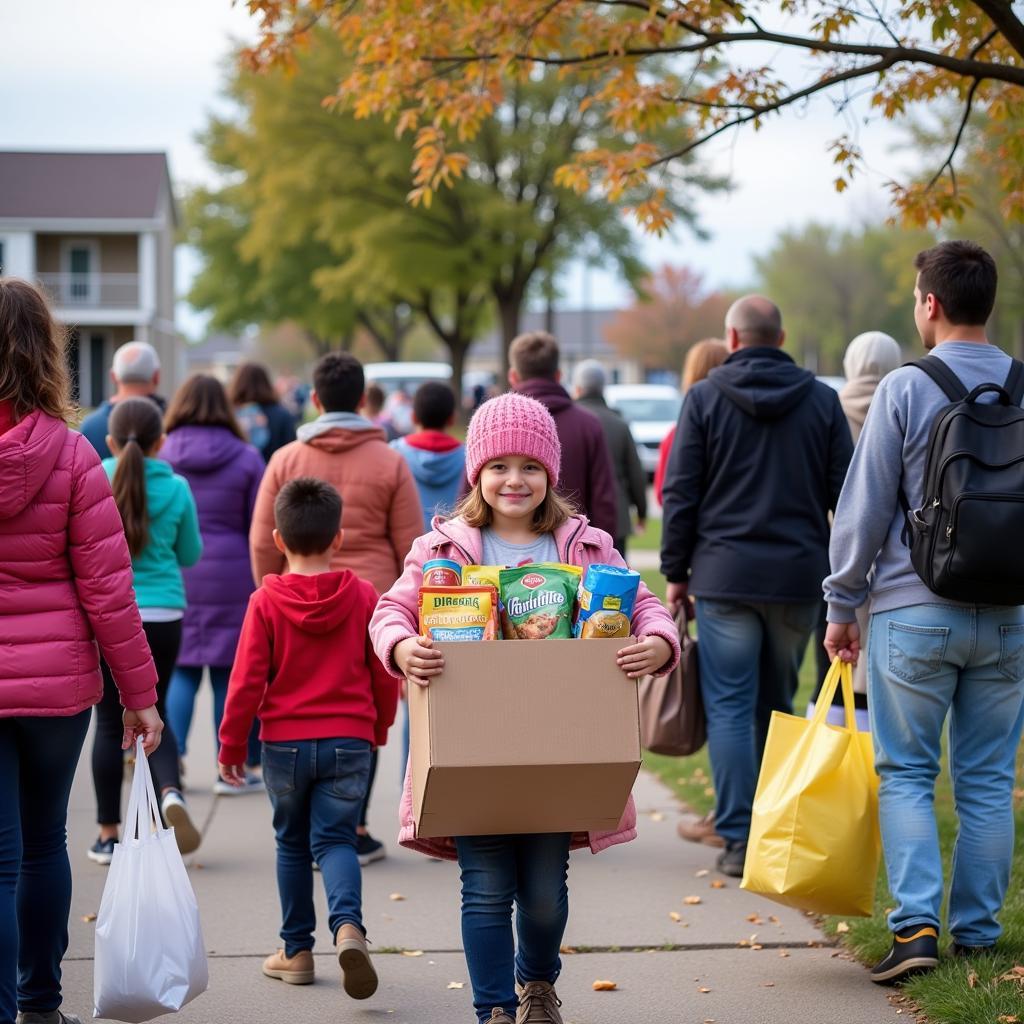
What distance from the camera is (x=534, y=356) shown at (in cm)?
686

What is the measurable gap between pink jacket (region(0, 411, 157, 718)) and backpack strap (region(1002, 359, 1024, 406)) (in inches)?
104

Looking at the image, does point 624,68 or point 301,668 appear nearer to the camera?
point 301,668

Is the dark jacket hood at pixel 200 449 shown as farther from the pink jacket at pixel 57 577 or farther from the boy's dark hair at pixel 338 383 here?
the pink jacket at pixel 57 577

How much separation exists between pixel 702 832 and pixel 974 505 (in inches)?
112

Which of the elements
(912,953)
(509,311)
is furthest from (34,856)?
(509,311)

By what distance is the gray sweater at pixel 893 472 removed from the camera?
179 inches

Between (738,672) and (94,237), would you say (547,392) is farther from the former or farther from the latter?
(94,237)

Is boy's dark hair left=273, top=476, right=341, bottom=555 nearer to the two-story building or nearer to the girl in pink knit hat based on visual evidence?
the girl in pink knit hat

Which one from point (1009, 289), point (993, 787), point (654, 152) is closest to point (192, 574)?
point (654, 152)

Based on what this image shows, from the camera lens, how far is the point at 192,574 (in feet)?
24.0

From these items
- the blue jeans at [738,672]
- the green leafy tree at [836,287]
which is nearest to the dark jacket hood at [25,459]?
the blue jeans at [738,672]

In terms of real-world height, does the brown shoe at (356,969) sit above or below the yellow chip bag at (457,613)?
below

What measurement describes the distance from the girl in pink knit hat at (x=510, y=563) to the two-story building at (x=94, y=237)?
49434 millimetres

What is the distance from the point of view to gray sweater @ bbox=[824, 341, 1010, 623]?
4547 millimetres
